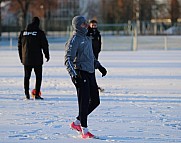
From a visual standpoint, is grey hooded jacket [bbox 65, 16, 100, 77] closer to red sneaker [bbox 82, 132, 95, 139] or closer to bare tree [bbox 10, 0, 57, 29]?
red sneaker [bbox 82, 132, 95, 139]

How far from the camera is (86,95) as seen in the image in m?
7.01

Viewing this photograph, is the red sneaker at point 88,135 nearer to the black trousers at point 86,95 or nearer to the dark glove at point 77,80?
the black trousers at point 86,95

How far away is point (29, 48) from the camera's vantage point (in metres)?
10.8

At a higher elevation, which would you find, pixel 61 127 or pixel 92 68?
pixel 92 68

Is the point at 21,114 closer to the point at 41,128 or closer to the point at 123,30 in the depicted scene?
the point at 41,128

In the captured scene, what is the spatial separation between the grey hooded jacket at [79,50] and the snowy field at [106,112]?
1011 millimetres

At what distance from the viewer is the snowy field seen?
7.08 meters

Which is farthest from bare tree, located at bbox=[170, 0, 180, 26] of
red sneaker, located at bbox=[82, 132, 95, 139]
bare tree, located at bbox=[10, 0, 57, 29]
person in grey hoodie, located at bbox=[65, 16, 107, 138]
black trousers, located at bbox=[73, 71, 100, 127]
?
red sneaker, located at bbox=[82, 132, 95, 139]

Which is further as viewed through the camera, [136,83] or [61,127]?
[136,83]

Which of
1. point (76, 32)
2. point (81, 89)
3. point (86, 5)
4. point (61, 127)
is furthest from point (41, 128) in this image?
point (86, 5)

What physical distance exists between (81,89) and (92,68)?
346 millimetres

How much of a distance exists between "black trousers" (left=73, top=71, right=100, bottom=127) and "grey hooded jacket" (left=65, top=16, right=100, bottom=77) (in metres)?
0.11

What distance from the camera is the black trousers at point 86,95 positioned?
6977 mm

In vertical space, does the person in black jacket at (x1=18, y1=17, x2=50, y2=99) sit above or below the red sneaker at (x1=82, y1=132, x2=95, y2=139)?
above
